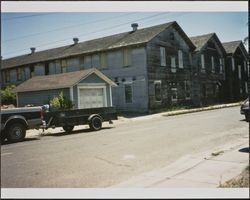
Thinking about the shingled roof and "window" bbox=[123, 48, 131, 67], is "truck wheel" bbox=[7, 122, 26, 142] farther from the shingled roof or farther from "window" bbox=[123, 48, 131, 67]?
"window" bbox=[123, 48, 131, 67]

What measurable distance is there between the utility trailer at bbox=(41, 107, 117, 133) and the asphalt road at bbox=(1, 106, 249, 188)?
313 cm

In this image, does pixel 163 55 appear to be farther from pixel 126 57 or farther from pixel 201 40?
pixel 201 40

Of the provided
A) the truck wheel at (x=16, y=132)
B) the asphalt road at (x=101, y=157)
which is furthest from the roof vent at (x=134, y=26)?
the truck wheel at (x=16, y=132)

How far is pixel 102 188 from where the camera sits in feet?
21.9

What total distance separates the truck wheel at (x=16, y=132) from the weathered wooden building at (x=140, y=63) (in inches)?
635

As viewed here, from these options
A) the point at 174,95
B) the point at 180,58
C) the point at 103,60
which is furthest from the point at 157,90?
the point at 180,58

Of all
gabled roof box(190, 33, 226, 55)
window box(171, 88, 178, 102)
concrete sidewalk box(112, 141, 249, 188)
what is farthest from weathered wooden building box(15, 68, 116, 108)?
concrete sidewalk box(112, 141, 249, 188)

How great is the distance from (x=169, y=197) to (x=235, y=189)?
1195 millimetres

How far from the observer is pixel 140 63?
30328 millimetres

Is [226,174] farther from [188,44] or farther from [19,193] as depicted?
[188,44]

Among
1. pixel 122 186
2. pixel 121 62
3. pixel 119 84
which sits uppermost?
pixel 121 62

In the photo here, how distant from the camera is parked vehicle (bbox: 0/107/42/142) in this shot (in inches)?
572

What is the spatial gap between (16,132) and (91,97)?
39.4 feet

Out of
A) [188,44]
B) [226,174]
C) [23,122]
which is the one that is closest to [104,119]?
[23,122]
